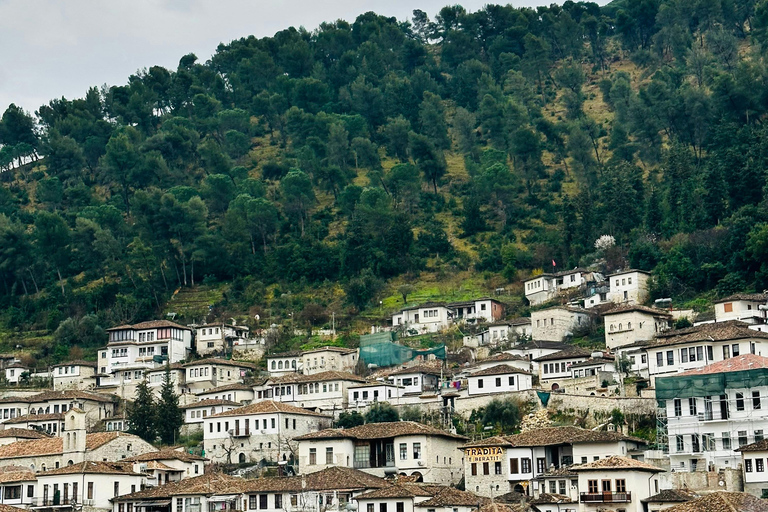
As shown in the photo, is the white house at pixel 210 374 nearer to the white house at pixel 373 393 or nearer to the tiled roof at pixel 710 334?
the white house at pixel 373 393

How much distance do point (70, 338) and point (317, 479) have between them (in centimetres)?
4066

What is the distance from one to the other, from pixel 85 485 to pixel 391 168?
56.7 m

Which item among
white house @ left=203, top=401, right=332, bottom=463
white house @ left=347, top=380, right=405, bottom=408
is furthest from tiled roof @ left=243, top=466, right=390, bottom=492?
white house @ left=347, top=380, right=405, bottom=408

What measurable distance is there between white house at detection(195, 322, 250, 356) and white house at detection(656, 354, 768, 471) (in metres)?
38.8

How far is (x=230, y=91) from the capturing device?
452 feet

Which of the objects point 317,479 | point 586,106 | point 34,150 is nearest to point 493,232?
point 586,106

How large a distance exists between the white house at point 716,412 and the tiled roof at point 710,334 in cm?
436

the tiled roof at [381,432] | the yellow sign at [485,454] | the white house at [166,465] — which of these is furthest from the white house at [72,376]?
the yellow sign at [485,454]

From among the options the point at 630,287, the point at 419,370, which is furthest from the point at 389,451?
the point at 630,287

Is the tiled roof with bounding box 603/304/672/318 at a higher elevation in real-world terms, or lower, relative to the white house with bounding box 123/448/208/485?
higher

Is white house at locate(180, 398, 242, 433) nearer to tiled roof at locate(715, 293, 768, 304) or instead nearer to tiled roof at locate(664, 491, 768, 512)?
tiled roof at locate(715, 293, 768, 304)

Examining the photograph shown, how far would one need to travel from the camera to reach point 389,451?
201 feet

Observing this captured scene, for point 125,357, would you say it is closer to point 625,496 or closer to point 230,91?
point 625,496

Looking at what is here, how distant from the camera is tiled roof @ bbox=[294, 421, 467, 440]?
199 ft
